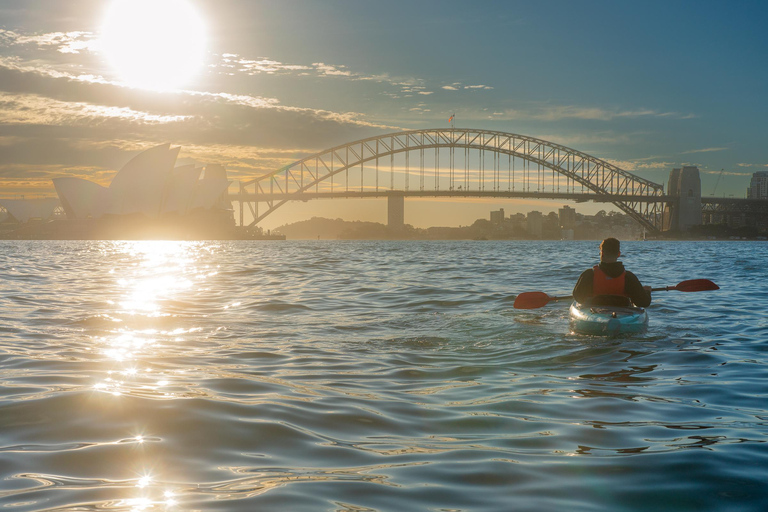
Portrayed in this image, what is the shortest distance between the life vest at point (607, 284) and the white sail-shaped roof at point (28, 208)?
5234 inches

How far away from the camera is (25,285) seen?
50.2 feet

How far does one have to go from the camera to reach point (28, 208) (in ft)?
404

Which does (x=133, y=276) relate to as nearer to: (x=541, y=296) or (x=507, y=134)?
(x=541, y=296)

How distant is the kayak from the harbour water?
0.14 meters

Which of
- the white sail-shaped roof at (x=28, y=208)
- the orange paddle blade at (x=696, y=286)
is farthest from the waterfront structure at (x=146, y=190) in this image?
the orange paddle blade at (x=696, y=286)

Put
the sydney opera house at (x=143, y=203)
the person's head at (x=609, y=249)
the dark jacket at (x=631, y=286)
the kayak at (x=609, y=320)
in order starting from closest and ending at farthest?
the kayak at (x=609, y=320) < the person's head at (x=609, y=249) < the dark jacket at (x=631, y=286) < the sydney opera house at (x=143, y=203)

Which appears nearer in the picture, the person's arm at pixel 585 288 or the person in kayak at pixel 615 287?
the person in kayak at pixel 615 287

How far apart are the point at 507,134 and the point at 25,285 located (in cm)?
8329

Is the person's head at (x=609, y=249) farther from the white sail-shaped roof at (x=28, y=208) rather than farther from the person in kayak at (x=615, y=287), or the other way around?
the white sail-shaped roof at (x=28, y=208)

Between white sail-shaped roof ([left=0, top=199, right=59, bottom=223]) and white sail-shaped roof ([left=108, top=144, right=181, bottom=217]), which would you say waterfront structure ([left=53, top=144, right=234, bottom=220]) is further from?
white sail-shaped roof ([left=0, top=199, right=59, bottom=223])

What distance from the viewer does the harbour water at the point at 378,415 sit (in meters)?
2.96

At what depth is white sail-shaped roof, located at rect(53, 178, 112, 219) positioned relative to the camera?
97.8 m

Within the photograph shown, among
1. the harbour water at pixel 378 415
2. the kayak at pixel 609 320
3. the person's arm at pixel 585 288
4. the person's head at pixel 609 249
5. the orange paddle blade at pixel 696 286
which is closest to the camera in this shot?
the harbour water at pixel 378 415

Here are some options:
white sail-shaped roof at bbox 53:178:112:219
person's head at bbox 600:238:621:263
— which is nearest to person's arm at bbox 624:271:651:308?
person's head at bbox 600:238:621:263
